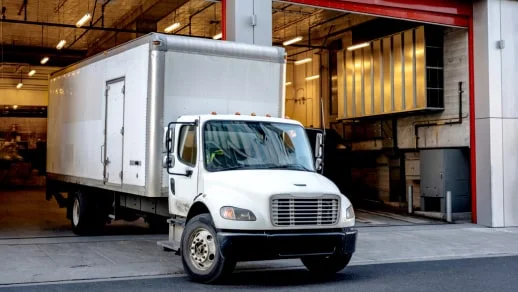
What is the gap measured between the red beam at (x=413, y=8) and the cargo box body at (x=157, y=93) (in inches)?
214

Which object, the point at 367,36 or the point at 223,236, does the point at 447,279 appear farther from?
the point at 367,36

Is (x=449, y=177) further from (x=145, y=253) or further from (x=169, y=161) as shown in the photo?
(x=169, y=161)

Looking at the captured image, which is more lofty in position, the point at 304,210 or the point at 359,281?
the point at 304,210

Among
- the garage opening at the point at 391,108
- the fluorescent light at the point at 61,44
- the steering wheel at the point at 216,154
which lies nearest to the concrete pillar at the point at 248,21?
the garage opening at the point at 391,108

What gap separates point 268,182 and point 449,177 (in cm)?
1248

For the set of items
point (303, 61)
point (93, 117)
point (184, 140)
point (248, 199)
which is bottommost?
point (248, 199)

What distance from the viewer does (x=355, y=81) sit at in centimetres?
2552

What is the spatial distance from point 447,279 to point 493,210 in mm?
9695

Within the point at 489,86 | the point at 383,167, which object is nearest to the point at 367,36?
the point at 383,167

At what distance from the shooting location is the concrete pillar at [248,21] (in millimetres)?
16406

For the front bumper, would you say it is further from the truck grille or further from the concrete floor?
the concrete floor

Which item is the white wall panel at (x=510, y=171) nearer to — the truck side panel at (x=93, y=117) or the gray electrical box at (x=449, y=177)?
the gray electrical box at (x=449, y=177)

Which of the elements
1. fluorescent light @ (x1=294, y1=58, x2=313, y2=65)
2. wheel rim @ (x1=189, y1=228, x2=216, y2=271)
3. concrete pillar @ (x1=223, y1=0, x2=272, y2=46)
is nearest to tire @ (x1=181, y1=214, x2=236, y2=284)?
wheel rim @ (x1=189, y1=228, x2=216, y2=271)

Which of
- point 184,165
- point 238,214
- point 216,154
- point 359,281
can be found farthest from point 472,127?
point 238,214
